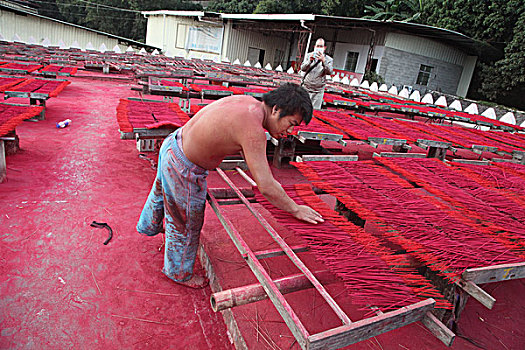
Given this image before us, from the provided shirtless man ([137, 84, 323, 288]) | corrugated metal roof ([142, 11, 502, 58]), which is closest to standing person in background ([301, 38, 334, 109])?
shirtless man ([137, 84, 323, 288])

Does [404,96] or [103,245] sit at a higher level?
[404,96]

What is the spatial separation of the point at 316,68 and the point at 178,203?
15.2 ft

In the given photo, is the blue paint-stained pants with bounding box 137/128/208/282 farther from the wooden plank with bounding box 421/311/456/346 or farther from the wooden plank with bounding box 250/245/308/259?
the wooden plank with bounding box 421/311/456/346

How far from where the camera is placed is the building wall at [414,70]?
59.2 ft

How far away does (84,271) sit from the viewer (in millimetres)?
2521

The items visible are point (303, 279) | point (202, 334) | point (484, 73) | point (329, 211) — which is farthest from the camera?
point (484, 73)

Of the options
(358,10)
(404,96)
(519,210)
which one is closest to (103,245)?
(519,210)

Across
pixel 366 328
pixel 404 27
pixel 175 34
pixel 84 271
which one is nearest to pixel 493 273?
pixel 366 328

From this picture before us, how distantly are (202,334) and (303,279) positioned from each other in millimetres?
930

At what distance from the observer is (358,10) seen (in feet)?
79.2

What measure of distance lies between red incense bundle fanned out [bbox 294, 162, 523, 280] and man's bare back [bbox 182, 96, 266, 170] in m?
1.02

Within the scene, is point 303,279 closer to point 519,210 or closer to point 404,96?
point 519,210

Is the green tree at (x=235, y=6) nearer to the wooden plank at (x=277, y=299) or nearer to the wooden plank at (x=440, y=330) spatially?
the wooden plank at (x=277, y=299)

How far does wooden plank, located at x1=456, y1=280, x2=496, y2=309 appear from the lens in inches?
64.6
